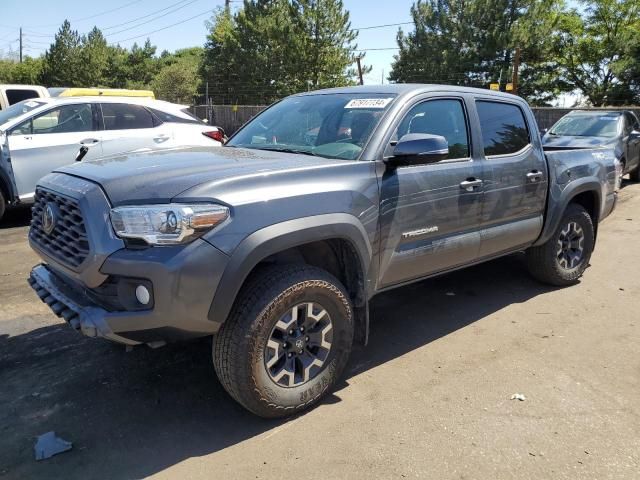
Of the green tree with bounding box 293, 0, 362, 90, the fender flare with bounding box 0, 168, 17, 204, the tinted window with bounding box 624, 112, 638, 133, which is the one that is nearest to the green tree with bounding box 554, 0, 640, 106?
the green tree with bounding box 293, 0, 362, 90

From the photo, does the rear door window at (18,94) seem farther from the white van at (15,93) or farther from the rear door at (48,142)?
the rear door at (48,142)

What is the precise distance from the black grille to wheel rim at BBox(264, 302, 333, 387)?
109 centimetres

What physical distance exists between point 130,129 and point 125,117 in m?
0.22

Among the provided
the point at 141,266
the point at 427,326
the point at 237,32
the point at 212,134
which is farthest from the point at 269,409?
the point at 237,32

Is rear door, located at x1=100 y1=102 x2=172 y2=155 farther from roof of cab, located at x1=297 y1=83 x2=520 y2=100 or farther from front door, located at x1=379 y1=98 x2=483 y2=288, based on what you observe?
front door, located at x1=379 y1=98 x2=483 y2=288

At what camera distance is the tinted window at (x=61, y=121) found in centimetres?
749

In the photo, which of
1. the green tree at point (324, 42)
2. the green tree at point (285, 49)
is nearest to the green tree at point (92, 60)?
the green tree at point (285, 49)

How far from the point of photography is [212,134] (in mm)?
8703

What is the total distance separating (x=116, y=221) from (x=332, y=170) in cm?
123

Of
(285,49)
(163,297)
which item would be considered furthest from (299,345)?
(285,49)

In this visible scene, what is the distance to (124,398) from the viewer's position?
10.7 feet

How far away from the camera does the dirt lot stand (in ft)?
8.87

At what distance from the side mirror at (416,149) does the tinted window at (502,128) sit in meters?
1.06

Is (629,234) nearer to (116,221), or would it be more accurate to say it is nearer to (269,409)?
(269,409)
